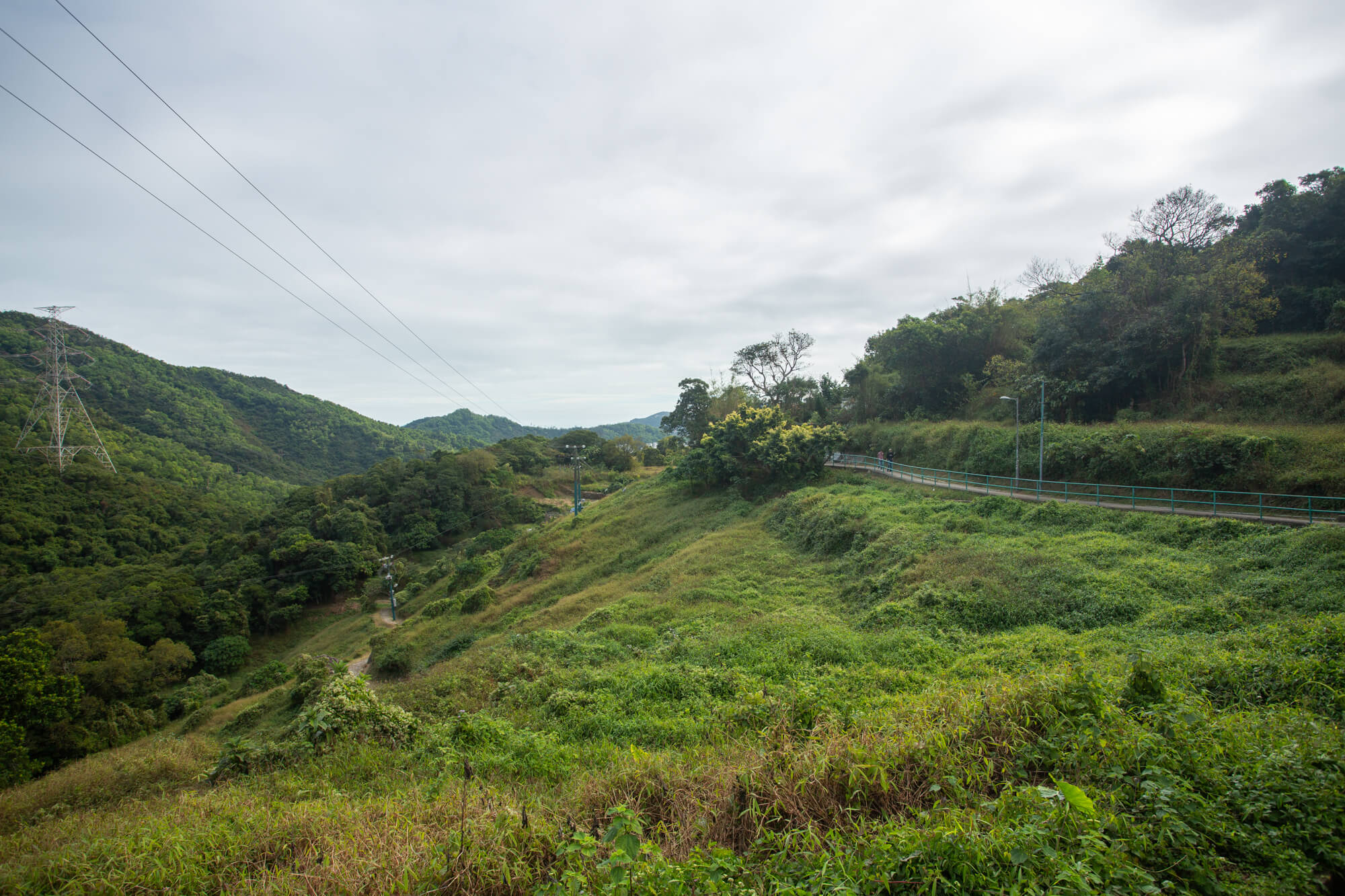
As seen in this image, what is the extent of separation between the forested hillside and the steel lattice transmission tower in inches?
186

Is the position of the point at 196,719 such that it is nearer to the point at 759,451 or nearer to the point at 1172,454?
the point at 759,451

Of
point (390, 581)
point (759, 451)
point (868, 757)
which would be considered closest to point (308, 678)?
point (390, 581)

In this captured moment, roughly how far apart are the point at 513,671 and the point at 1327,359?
35.3 m

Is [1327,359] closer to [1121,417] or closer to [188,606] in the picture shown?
[1121,417]

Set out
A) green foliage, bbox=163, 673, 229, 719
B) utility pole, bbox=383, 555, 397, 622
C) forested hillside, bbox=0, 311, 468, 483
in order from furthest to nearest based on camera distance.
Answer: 1. forested hillside, bbox=0, 311, 468, 483
2. utility pole, bbox=383, 555, 397, 622
3. green foliage, bbox=163, 673, 229, 719

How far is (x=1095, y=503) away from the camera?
19.0m

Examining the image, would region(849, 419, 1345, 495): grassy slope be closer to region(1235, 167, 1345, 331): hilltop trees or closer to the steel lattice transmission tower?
region(1235, 167, 1345, 331): hilltop trees

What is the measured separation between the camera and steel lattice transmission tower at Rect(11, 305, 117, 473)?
4781 cm

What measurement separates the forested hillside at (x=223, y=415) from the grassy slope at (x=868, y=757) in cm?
7923

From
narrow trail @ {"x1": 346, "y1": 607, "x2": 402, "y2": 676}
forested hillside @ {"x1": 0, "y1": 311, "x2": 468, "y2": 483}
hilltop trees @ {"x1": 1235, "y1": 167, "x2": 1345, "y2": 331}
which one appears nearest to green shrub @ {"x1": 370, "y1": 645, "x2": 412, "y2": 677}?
narrow trail @ {"x1": 346, "y1": 607, "x2": 402, "y2": 676}

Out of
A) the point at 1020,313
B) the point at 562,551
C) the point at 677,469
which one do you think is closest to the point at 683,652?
the point at 562,551

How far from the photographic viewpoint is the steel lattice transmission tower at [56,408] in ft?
157

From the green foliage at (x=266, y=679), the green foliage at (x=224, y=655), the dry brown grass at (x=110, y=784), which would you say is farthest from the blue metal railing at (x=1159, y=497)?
the green foliage at (x=224, y=655)

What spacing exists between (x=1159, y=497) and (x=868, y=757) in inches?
854
